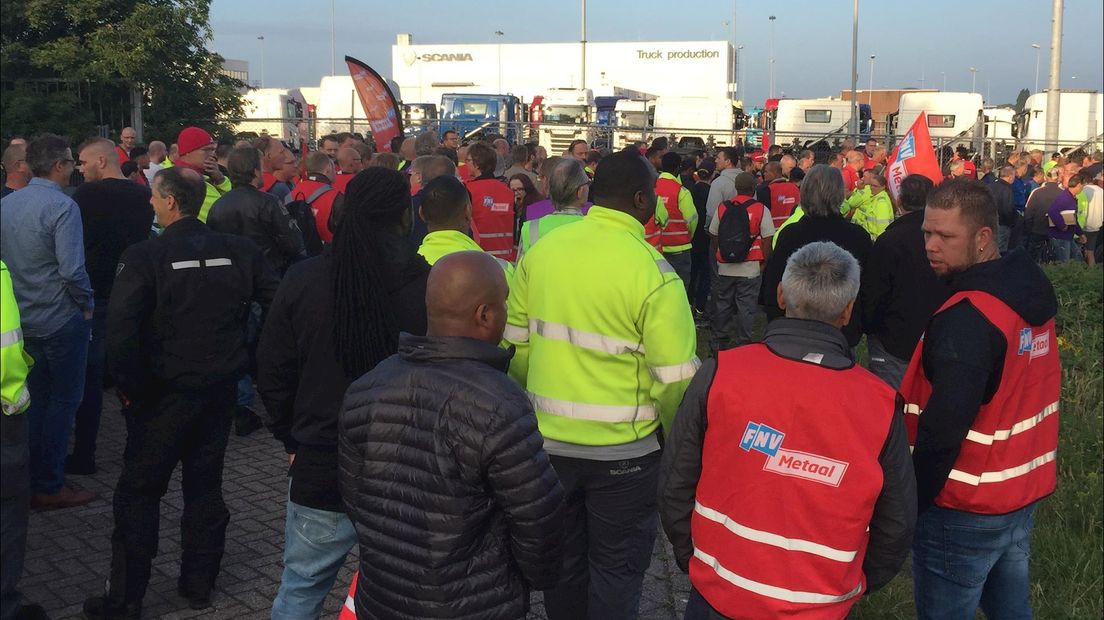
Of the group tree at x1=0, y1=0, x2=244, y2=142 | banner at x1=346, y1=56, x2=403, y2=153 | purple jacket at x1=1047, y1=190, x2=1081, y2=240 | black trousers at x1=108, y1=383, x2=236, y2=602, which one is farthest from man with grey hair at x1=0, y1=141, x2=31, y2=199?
purple jacket at x1=1047, y1=190, x2=1081, y2=240

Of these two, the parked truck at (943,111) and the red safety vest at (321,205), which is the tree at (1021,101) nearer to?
the parked truck at (943,111)

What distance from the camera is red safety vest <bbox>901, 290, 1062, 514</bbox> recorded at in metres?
3.43

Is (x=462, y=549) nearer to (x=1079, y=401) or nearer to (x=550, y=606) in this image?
(x=550, y=606)

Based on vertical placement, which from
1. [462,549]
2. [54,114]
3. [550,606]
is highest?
[54,114]

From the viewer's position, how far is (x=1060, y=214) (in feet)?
48.5

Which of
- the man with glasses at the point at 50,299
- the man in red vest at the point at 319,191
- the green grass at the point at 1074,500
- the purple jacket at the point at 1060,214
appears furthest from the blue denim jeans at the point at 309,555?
the purple jacket at the point at 1060,214

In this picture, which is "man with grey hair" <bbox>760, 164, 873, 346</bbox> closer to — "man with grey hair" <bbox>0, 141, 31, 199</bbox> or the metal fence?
"man with grey hair" <bbox>0, 141, 31, 199</bbox>

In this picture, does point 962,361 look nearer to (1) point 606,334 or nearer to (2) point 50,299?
(1) point 606,334

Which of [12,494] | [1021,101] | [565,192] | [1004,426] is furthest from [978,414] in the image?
[1021,101]

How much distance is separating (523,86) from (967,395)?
194 ft

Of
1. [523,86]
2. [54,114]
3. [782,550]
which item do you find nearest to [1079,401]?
[782,550]

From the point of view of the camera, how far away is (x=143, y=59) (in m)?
19.9

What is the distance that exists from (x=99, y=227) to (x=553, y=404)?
439 cm

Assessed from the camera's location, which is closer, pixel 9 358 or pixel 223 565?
pixel 9 358
